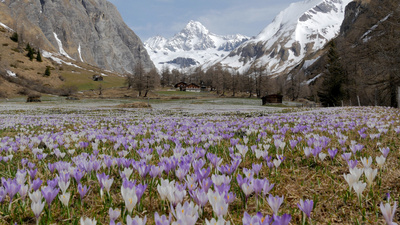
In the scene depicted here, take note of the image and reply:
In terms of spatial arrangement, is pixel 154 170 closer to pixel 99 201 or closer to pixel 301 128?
pixel 99 201

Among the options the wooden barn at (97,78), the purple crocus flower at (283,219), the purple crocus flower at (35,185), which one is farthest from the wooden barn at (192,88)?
the purple crocus flower at (283,219)

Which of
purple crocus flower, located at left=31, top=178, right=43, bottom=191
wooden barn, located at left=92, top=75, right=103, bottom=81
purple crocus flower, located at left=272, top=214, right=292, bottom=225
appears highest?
wooden barn, located at left=92, top=75, right=103, bottom=81

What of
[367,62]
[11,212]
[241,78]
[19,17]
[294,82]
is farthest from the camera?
[19,17]

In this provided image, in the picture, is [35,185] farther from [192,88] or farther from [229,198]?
[192,88]

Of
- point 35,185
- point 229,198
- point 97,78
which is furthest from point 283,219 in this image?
point 97,78

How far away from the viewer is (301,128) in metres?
5.99

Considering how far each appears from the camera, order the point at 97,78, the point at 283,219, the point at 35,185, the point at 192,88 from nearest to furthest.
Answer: the point at 283,219 → the point at 35,185 → the point at 97,78 → the point at 192,88

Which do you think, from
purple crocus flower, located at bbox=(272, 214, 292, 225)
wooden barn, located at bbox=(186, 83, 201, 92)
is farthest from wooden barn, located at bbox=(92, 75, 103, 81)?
purple crocus flower, located at bbox=(272, 214, 292, 225)

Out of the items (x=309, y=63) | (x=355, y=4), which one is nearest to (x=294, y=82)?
(x=309, y=63)

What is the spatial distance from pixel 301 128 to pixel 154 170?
4.70 metres

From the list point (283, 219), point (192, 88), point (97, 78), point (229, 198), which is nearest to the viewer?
point (283, 219)

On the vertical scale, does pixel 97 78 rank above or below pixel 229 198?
above

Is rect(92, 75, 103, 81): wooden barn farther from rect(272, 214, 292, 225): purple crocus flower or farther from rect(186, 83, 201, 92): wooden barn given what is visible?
rect(272, 214, 292, 225): purple crocus flower

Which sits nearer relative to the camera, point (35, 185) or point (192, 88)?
point (35, 185)
